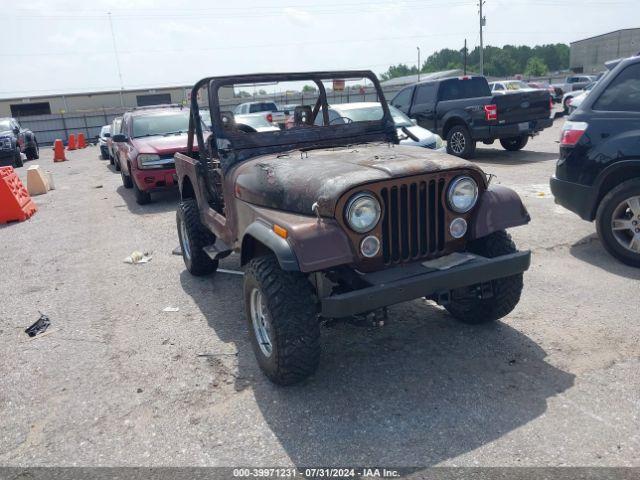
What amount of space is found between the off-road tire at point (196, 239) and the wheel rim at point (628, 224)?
13.2 feet

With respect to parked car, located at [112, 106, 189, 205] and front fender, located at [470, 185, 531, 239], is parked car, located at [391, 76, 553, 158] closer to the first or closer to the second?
parked car, located at [112, 106, 189, 205]

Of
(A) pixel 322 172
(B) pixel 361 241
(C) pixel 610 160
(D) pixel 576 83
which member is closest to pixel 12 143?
(A) pixel 322 172

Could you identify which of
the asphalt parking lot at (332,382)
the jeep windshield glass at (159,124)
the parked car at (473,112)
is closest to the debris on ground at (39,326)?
the asphalt parking lot at (332,382)

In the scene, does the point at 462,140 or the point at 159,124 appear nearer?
the point at 159,124

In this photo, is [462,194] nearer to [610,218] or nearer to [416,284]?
[416,284]

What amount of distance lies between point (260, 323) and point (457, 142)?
9969 millimetres

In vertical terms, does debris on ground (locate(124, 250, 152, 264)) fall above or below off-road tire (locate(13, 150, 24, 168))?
below

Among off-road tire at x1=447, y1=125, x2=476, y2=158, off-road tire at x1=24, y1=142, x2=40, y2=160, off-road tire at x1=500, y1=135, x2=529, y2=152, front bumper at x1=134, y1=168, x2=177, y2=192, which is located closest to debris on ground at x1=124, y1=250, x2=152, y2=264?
front bumper at x1=134, y1=168, x2=177, y2=192

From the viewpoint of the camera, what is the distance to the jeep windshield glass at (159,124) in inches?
408

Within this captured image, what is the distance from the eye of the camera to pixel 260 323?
3533 mm

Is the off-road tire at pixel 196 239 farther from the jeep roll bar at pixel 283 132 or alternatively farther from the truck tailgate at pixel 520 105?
the truck tailgate at pixel 520 105

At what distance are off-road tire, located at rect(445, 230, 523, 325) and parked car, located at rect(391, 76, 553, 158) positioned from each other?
8.61 metres

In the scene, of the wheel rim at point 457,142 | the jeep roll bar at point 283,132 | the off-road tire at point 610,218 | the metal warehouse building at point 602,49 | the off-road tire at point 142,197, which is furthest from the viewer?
the metal warehouse building at point 602,49

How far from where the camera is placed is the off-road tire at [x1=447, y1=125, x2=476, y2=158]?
12.0 meters
